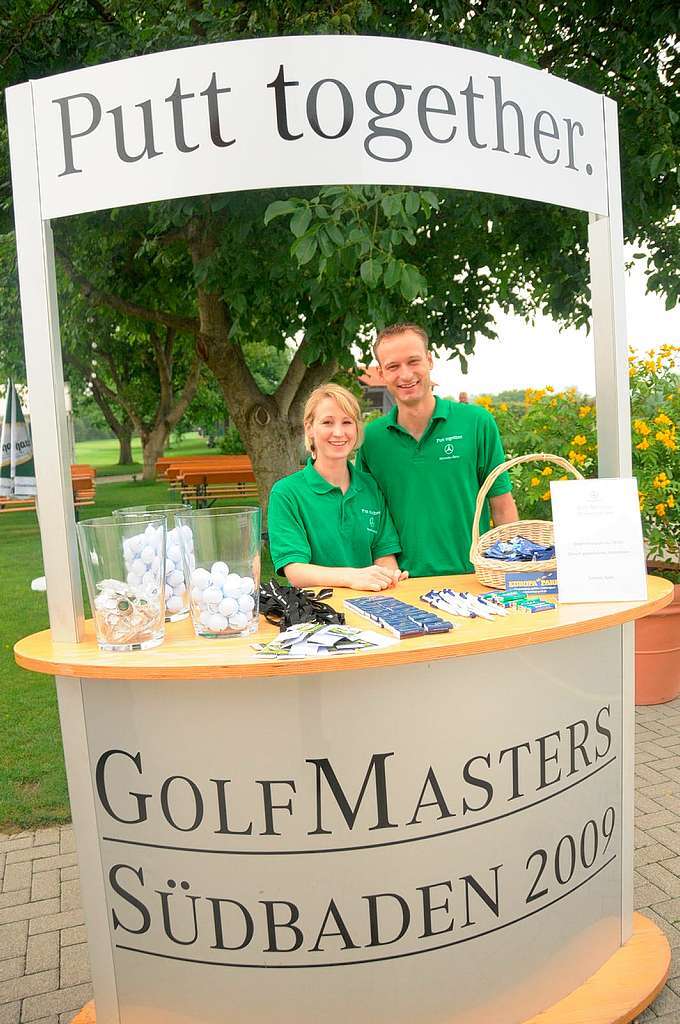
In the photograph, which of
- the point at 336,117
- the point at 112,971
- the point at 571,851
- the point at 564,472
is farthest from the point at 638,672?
the point at 336,117

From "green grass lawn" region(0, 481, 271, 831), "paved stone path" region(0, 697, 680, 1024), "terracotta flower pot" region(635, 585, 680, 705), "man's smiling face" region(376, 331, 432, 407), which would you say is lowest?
"paved stone path" region(0, 697, 680, 1024)

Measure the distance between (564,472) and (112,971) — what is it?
12.2 feet

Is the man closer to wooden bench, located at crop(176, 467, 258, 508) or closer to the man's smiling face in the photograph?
the man's smiling face

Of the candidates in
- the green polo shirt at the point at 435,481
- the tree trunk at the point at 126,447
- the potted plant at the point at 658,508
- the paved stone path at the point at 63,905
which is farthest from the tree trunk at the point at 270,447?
the tree trunk at the point at 126,447

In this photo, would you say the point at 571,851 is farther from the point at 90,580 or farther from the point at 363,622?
the point at 90,580

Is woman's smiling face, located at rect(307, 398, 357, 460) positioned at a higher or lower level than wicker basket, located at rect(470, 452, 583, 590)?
higher

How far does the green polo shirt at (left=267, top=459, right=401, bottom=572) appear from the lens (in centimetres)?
278

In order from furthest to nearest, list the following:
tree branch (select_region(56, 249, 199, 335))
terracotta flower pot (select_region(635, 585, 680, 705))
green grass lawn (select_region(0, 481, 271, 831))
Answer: tree branch (select_region(56, 249, 199, 335)), terracotta flower pot (select_region(635, 585, 680, 705)), green grass lawn (select_region(0, 481, 271, 831))

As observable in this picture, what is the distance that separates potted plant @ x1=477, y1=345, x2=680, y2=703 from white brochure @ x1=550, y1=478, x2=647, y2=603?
8.37 feet

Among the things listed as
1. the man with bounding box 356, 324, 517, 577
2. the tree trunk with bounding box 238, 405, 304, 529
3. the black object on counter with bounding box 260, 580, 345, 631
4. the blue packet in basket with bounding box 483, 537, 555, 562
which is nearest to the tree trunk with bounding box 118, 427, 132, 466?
the tree trunk with bounding box 238, 405, 304, 529

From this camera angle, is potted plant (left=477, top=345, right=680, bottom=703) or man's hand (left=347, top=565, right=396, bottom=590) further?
potted plant (left=477, top=345, right=680, bottom=703)

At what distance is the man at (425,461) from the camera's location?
3178 mm

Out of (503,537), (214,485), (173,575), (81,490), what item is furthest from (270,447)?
(81,490)

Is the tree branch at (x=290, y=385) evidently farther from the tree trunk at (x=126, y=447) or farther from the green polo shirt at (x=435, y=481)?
the tree trunk at (x=126, y=447)
